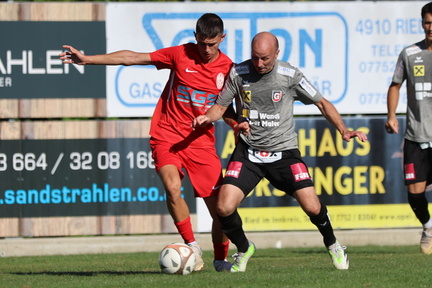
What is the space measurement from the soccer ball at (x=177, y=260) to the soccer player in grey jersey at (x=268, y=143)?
437 millimetres

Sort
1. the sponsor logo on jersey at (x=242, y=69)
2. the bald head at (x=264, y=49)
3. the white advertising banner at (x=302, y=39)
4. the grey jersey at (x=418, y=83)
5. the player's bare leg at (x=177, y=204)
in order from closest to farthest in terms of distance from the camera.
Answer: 1. the bald head at (x=264, y=49)
2. the sponsor logo on jersey at (x=242, y=69)
3. the player's bare leg at (x=177, y=204)
4. the grey jersey at (x=418, y=83)
5. the white advertising banner at (x=302, y=39)

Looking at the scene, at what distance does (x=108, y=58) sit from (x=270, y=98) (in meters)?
1.68

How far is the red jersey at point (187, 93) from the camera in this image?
941 cm

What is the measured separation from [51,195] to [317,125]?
12.7 feet

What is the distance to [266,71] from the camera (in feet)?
28.8

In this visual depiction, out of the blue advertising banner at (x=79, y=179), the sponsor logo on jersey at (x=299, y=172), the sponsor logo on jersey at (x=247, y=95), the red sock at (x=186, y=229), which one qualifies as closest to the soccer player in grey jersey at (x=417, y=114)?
the sponsor logo on jersey at (x=299, y=172)

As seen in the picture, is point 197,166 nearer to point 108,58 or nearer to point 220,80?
point 220,80

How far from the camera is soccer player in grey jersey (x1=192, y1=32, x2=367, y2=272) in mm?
8828

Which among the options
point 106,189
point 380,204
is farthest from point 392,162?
point 106,189

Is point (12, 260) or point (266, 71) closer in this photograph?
point (266, 71)

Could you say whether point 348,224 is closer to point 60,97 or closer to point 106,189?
point 106,189

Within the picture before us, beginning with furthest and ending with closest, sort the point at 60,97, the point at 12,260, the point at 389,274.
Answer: the point at 60,97 → the point at 12,260 → the point at 389,274

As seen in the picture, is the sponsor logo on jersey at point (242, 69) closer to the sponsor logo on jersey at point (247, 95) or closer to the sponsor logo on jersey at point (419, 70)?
the sponsor logo on jersey at point (247, 95)

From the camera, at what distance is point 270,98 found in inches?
348
